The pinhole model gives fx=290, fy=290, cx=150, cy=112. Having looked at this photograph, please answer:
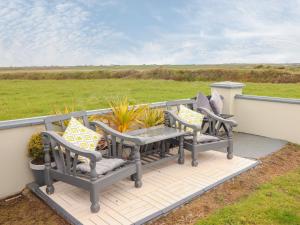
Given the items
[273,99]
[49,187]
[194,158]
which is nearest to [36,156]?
[49,187]

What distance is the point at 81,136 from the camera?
357 centimetres

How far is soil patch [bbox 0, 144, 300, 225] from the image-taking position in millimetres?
3027

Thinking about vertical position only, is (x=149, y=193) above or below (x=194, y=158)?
below

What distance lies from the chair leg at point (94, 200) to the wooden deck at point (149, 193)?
0.17 feet

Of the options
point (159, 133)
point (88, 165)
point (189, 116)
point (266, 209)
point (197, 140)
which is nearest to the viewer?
point (266, 209)

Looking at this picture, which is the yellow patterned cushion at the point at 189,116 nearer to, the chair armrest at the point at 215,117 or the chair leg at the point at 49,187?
the chair armrest at the point at 215,117

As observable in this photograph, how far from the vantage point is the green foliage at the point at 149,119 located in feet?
15.7

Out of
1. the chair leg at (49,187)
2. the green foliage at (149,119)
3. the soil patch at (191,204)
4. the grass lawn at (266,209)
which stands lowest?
the soil patch at (191,204)

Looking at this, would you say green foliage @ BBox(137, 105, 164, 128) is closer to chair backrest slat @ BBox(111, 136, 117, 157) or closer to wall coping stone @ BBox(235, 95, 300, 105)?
chair backrest slat @ BBox(111, 136, 117, 157)

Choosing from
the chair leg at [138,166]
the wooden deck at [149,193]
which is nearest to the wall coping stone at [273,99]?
the wooden deck at [149,193]

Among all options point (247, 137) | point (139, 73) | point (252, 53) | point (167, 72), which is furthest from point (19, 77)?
point (247, 137)

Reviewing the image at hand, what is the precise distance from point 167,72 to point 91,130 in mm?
25094

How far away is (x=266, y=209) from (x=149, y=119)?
2288mm

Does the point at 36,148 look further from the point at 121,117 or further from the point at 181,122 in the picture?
the point at 181,122
